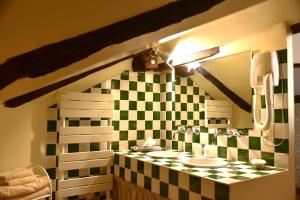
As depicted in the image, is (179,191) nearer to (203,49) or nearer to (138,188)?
(138,188)

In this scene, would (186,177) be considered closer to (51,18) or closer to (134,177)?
(134,177)

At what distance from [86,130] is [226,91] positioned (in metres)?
1.24

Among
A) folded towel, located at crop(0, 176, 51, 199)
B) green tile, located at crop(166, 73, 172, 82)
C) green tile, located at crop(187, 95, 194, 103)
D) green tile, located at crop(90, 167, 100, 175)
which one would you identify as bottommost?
green tile, located at crop(90, 167, 100, 175)

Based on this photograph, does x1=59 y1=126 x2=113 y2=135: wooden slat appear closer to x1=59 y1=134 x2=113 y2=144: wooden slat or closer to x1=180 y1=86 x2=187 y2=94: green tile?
x1=59 y1=134 x2=113 y2=144: wooden slat

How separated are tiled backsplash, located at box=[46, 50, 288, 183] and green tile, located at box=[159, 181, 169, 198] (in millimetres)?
575

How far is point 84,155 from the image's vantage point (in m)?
2.17

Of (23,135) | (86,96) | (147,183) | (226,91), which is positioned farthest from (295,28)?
(23,135)

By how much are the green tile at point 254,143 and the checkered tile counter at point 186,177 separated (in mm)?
135

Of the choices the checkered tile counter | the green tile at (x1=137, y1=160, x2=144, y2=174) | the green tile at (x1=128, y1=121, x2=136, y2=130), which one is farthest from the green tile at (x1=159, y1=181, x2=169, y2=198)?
the green tile at (x1=128, y1=121, x2=136, y2=130)

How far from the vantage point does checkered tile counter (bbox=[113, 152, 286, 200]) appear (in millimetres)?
1311

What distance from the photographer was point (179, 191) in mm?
1536

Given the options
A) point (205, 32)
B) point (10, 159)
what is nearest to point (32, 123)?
point (10, 159)

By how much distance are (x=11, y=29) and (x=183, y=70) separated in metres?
1.78

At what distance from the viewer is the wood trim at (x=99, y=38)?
0.96 metres
